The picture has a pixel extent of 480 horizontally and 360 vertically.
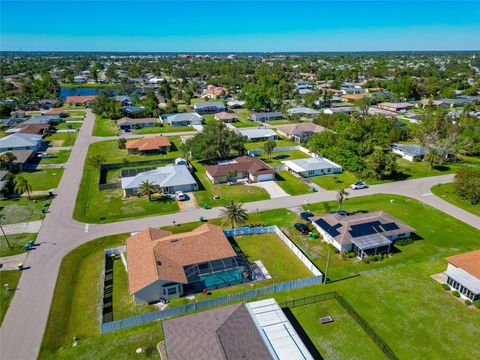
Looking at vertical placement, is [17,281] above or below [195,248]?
below

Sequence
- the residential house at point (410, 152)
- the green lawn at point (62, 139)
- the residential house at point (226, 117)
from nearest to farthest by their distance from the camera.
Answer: the residential house at point (410, 152) < the green lawn at point (62, 139) < the residential house at point (226, 117)

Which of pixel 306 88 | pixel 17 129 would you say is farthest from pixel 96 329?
pixel 306 88

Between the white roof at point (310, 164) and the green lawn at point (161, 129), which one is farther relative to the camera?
the green lawn at point (161, 129)

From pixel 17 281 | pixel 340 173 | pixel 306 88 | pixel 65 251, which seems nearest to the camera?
pixel 17 281

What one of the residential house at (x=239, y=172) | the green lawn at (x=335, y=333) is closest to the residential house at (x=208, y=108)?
the residential house at (x=239, y=172)

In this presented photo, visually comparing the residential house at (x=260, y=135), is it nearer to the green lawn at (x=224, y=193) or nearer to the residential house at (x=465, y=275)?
the green lawn at (x=224, y=193)

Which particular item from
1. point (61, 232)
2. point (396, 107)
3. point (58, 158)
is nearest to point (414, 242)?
point (61, 232)

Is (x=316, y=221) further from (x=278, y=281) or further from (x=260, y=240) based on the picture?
(x=278, y=281)
